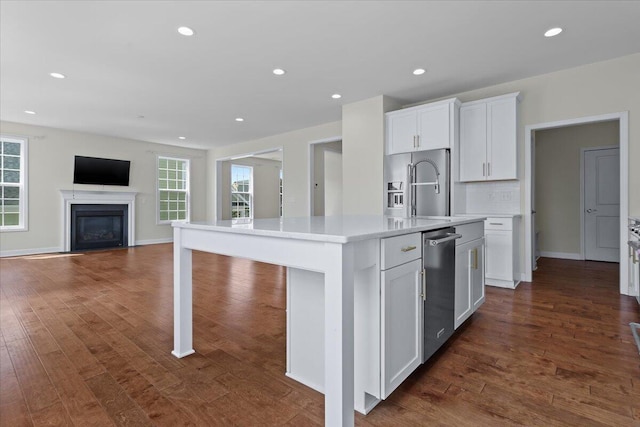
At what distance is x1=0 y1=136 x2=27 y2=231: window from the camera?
6031mm

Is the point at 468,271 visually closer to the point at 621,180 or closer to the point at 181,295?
the point at 181,295

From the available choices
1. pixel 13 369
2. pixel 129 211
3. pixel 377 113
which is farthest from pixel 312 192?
pixel 13 369

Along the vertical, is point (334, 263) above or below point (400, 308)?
above

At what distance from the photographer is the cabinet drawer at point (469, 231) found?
2.16m

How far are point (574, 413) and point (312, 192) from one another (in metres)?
5.53

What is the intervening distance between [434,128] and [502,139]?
2.71 ft

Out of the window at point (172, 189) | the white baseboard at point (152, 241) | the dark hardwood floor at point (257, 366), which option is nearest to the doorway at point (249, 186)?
the window at point (172, 189)

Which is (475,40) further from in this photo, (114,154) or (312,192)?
(114,154)

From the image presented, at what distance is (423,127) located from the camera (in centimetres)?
431

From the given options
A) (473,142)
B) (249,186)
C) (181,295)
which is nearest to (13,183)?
(249,186)

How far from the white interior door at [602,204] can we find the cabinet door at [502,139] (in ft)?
8.57

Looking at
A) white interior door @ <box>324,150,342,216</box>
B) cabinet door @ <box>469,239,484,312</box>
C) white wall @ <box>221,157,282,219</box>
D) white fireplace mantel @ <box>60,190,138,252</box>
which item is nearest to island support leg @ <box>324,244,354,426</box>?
cabinet door @ <box>469,239,484,312</box>

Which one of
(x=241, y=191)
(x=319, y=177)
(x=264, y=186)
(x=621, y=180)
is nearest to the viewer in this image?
(x=621, y=180)

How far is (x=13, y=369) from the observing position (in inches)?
71.1
